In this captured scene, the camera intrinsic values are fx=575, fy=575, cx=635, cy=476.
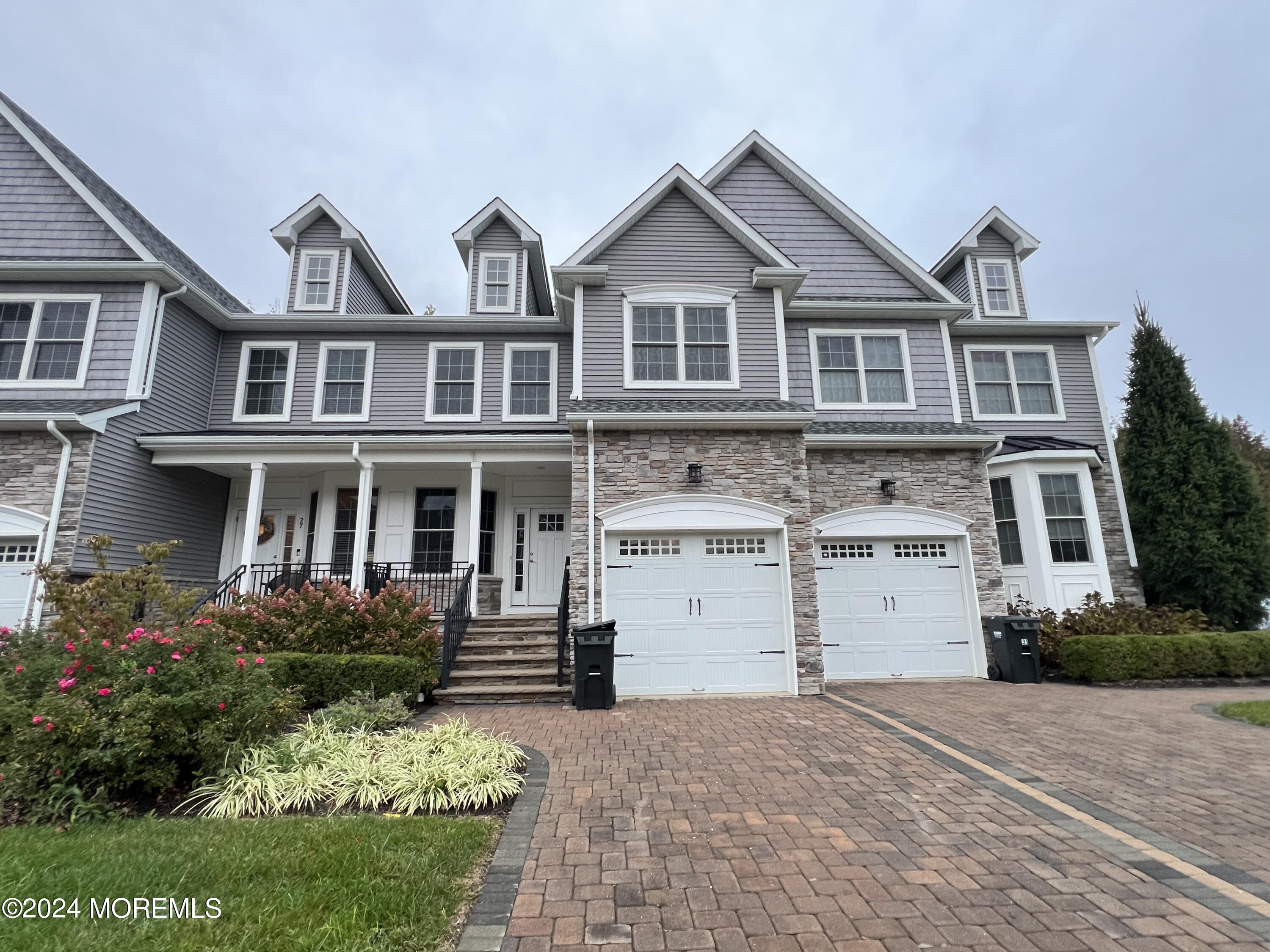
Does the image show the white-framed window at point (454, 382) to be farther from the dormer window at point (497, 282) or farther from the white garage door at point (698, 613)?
the white garage door at point (698, 613)

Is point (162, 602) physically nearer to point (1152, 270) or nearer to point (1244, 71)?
point (1244, 71)

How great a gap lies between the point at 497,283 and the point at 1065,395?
14.0m

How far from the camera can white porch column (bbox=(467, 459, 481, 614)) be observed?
10672mm

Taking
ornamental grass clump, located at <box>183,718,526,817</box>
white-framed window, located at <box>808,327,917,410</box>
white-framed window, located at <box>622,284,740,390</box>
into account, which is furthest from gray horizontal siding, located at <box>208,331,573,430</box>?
ornamental grass clump, located at <box>183,718,526,817</box>

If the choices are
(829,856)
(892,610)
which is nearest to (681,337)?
(892,610)

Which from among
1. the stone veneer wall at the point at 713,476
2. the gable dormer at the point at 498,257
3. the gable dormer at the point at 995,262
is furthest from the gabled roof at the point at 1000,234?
the gable dormer at the point at 498,257

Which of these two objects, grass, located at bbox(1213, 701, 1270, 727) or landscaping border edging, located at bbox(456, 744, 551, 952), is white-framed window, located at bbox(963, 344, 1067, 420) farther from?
landscaping border edging, located at bbox(456, 744, 551, 952)

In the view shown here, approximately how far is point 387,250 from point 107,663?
85.4m

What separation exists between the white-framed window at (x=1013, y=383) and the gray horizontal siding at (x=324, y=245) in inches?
596

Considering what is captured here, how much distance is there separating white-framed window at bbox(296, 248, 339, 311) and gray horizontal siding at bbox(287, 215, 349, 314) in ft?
0.14

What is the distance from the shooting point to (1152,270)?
167ft

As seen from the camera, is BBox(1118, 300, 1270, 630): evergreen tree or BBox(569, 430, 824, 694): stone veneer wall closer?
BBox(569, 430, 824, 694): stone veneer wall

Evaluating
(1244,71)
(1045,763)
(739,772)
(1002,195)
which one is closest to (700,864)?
(739,772)

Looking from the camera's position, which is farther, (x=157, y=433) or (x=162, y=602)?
(x=157, y=433)
